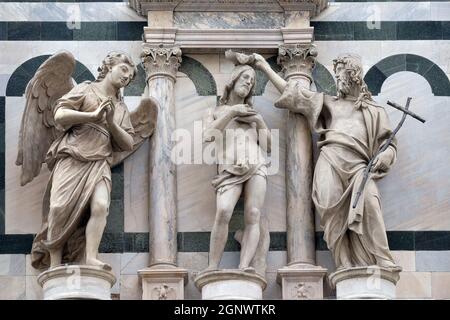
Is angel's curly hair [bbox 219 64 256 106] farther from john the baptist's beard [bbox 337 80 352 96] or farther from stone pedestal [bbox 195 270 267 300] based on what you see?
stone pedestal [bbox 195 270 267 300]

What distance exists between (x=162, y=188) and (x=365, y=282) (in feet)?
7.40

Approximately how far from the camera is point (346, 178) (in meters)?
18.8

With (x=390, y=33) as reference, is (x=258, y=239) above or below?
below

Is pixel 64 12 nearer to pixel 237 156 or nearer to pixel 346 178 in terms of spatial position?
pixel 237 156

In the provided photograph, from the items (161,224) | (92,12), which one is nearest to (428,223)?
(161,224)

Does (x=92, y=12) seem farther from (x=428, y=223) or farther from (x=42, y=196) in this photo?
(x=428, y=223)

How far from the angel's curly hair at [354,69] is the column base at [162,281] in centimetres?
238

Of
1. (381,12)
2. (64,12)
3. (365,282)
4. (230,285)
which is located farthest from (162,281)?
(381,12)

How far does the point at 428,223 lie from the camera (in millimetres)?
19250

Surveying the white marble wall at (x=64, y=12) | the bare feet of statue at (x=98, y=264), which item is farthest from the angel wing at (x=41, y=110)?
the bare feet of statue at (x=98, y=264)

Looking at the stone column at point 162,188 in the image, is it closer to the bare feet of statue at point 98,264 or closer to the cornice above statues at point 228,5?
the cornice above statues at point 228,5

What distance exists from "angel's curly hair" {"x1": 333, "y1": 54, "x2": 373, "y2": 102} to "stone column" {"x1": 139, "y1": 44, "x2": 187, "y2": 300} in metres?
1.62

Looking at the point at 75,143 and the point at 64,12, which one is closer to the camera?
the point at 75,143
